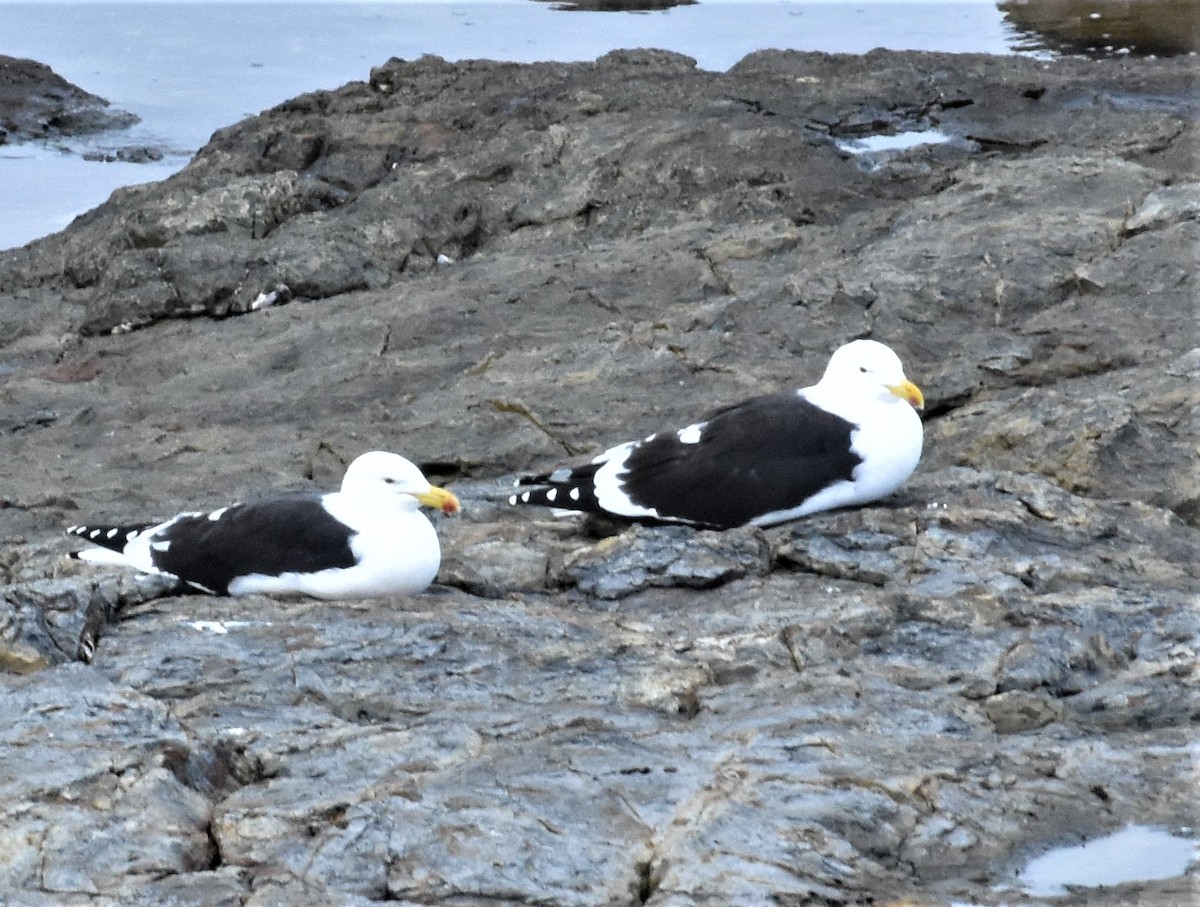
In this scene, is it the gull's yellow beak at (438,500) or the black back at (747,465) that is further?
the black back at (747,465)

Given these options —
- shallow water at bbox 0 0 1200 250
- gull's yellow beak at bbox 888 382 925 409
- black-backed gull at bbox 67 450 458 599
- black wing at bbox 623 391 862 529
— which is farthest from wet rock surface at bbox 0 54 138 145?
gull's yellow beak at bbox 888 382 925 409

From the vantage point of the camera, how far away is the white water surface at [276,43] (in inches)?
762

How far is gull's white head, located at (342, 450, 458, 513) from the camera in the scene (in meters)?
6.96

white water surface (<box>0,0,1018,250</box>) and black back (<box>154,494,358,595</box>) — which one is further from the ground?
white water surface (<box>0,0,1018,250</box>)

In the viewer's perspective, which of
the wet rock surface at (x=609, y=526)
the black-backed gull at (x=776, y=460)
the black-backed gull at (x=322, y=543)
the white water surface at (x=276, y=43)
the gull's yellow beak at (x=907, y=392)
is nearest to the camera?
the wet rock surface at (x=609, y=526)

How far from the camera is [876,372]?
24.5 feet

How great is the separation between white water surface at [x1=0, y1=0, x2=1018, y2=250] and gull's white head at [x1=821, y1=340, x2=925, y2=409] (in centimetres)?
1150

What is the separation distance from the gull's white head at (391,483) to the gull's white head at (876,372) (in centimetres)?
176

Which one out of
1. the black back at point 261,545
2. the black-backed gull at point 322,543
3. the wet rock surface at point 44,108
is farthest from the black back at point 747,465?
the wet rock surface at point 44,108

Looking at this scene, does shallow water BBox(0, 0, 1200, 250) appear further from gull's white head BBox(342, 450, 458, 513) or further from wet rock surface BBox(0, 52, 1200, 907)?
gull's white head BBox(342, 450, 458, 513)

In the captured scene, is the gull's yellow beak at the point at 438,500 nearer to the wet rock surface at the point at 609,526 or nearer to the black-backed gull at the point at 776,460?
the wet rock surface at the point at 609,526

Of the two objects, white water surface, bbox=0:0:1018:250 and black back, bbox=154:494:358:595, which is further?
white water surface, bbox=0:0:1018:250

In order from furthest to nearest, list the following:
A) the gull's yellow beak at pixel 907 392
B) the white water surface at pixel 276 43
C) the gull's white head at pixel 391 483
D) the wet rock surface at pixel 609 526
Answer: the white water surface at pixel 276 43, the gull's yellow beak at pixel 907 392, the gull's white head at pixel 391 483, the wet rock surface at pixel 609 526

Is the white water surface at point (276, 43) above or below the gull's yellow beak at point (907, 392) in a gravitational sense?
above
